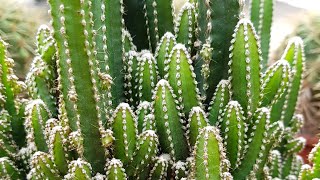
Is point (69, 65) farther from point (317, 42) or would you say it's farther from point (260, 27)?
point (317, 42)

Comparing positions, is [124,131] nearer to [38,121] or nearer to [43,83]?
[38,121]

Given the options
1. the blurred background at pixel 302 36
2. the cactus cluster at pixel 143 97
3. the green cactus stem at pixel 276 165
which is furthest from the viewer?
the blurred background at pixel 302 36

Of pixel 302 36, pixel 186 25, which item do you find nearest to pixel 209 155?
pixel 186 25

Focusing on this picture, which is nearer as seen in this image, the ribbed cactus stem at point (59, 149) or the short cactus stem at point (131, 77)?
the ribbed cactus stem at point (59, 149)

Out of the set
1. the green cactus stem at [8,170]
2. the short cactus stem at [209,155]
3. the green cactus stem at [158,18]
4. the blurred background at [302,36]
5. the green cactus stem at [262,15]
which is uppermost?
the blurred background at [302,36]

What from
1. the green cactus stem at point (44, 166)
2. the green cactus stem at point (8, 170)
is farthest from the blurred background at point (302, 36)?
the green cactus stem at point (44, 166)

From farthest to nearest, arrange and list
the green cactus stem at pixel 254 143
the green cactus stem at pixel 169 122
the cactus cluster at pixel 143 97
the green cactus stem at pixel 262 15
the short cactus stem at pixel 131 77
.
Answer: the green cactus stem at pixel 262 15, the short cactus stem at pixel 131 77, the green cactus stem at pixel 254 143, the green cactus stem at pixel 169 122, the cactus cluster at pixel 143 97

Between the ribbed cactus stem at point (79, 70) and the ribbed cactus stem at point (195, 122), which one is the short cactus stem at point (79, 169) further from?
the ribbed cactus stem at point (195, 122)
